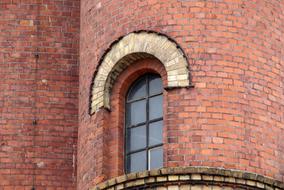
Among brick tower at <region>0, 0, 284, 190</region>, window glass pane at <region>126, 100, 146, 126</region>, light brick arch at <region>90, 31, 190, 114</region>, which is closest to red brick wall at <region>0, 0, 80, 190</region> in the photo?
brick tower at <region>0, 0, 284, 190</region>

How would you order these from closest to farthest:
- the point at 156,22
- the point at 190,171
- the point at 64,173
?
the point at 190,171, the point at 156,22, the point at 64,173

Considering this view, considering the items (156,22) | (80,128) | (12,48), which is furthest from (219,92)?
(12,48)

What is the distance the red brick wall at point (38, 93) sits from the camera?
1984cm

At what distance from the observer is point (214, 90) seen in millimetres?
17672

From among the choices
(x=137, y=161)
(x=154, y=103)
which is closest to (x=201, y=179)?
(x=137, y=161)

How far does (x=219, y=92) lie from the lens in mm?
17656

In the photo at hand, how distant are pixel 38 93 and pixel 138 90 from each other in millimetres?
2356

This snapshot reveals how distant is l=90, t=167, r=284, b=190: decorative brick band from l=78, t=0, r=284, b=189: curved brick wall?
190mm

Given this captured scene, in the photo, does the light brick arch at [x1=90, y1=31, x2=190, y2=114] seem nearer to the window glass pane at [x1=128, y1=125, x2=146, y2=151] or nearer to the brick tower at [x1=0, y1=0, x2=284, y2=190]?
the brick tower at [x1=0, y1=0, x2=284, y2=190]

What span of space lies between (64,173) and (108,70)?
213 cm

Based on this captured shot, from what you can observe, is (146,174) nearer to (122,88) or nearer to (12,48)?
(122,88)

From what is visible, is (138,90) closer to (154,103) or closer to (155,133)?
(154,103)

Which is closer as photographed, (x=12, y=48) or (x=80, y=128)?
(x=80, y=128)

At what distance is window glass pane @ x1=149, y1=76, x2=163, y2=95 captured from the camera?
18.4m
